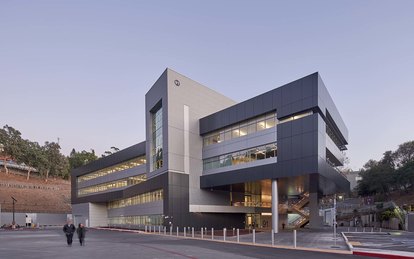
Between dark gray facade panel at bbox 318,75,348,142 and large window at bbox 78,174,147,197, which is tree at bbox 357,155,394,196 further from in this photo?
large window at bbox 78,174,147,197

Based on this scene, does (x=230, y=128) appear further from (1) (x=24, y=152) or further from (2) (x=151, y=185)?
(1) (x=24, y=152)

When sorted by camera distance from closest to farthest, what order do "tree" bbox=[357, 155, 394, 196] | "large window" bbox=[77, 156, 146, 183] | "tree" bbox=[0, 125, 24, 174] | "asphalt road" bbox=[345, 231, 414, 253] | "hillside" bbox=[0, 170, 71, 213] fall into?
"asphalt road" bbox=[345, 231, 414, 253], "large window" bbox=[77, 156, 146, 183], "tree" bbox=[357, 155, 394, 196], "hillside" bbox=[0, 170, 71, 213], "tree" bbox=[0, 125, 24, 174]

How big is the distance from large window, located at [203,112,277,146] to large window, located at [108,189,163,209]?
Result: 9.26m

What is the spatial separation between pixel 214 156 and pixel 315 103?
1665 centimetres

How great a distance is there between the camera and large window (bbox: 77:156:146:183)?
205ft

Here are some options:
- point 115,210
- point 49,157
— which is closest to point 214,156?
point 115,210

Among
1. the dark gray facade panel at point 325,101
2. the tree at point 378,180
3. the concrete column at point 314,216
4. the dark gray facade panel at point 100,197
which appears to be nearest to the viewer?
the dark gray facade panel at point 325,101

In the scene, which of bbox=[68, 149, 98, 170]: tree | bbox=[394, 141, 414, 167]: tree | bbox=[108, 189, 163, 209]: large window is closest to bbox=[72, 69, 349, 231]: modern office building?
bbox=[108, 189, 163, 209]: large window

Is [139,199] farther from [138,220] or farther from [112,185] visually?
[112,185]

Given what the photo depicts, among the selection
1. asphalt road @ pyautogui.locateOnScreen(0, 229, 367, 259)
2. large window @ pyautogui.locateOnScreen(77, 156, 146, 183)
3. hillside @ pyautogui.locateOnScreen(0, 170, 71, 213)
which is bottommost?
hillside @ pyautogui.locateOnScreen(0, 170, 71, 213)

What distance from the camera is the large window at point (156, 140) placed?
4886 cm

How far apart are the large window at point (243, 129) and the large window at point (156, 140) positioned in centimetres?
611

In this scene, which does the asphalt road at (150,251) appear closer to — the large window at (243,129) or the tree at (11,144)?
the large window at (243,129)

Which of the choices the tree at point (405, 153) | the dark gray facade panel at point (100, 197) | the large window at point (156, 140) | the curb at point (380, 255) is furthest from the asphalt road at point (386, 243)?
the tree at point (405, 153)
